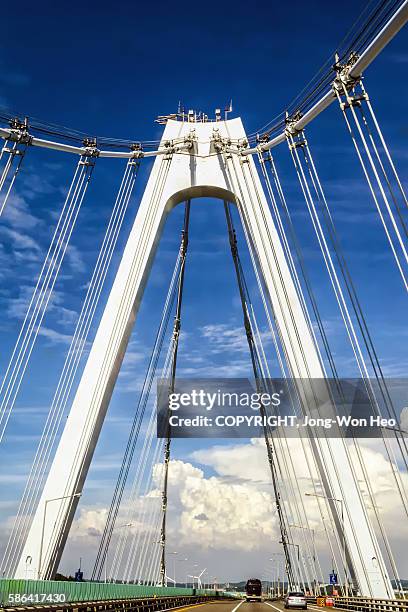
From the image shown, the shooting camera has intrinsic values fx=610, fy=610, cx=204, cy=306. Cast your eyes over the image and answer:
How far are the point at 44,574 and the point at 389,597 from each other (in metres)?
11.2

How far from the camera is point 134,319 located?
83.0 feet

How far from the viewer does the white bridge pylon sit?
801 inches

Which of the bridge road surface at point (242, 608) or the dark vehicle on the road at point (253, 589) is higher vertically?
the dark vehicle on the road at point (253, 589)

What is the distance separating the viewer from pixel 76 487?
70.6 ft

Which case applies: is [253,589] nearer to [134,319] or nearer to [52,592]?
[134,319]

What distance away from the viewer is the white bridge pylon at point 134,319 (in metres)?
20.3

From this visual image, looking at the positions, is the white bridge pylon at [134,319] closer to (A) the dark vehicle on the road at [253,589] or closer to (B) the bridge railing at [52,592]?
(B) the bridge railing at [52,592]

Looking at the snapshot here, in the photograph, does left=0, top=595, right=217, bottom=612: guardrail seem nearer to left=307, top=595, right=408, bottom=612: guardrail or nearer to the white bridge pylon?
the white bridge pylon

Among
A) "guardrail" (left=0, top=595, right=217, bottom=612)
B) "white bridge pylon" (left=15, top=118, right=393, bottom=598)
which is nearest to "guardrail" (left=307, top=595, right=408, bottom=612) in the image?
"white bridge pylon" (left=15, top=118, right=393, bottom=598)

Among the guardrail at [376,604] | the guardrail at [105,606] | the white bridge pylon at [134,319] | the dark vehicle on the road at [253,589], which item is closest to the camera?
the guardrail at [105,606]

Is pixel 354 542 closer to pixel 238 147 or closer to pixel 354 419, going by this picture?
pixel 354 419

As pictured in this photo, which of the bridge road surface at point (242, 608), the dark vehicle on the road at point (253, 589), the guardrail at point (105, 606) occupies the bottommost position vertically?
the guardrail at point (105, 606)

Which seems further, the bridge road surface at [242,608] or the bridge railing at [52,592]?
the bridge road surface at [242,608]

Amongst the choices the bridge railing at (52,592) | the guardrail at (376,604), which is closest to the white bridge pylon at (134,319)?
the guardrail at (376,604)
